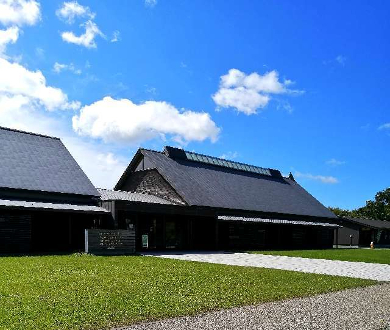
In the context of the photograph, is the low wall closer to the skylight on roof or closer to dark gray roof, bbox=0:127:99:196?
dark gray roof, bbox=0:127:99:196

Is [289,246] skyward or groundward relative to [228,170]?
groundward

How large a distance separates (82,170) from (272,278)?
676 inches

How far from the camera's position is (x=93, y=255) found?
19.6 meters

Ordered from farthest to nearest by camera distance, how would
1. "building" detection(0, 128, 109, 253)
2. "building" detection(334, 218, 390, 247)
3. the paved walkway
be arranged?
1. "building" detection(334, 218, 390, 247)
2. "building" detection(0, 128, 109, 253)
3. the paved walkway

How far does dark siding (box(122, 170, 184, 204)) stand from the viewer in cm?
2870

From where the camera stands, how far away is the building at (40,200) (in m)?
20.5

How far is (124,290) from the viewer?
9484 mm

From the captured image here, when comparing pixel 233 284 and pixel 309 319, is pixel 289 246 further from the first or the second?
pixel 309 319

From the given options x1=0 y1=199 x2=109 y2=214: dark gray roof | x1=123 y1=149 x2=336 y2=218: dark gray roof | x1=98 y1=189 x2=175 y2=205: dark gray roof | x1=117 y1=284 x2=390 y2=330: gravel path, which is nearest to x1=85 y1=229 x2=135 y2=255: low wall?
x1=0 y1=199 x2=109 y2=214: dark gray roof

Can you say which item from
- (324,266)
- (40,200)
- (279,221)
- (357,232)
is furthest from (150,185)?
(357,232)

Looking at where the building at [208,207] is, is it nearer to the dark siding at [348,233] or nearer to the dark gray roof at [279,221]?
the dark gray roof at [279,221]

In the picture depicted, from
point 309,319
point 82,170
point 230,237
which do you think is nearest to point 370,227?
point 230,237

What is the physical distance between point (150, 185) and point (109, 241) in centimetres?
1031

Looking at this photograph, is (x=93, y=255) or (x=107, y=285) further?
(x=93, y=255)
